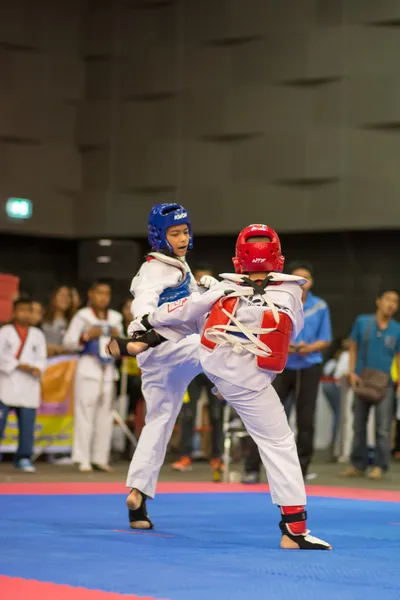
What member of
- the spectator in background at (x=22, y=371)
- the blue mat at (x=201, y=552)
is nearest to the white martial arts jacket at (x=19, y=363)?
the spectator in background at (x=22, y=371)

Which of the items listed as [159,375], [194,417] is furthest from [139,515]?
[194,417]

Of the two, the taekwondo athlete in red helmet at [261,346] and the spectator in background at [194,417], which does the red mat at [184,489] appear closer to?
the spectator in background at [194,417]

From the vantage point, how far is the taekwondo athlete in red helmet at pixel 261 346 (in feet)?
15.5

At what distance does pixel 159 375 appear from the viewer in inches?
216

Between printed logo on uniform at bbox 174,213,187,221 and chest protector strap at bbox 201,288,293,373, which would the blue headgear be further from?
chest protector strap at bbox 201,288,293,373

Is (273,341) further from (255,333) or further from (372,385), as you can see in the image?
(372,385)

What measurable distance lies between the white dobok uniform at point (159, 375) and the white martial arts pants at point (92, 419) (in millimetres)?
4941

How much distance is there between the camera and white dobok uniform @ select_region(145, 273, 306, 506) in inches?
187

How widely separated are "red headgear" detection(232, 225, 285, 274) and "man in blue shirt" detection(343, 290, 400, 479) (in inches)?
207

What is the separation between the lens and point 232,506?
267 inches

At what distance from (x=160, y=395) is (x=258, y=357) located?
887 mm

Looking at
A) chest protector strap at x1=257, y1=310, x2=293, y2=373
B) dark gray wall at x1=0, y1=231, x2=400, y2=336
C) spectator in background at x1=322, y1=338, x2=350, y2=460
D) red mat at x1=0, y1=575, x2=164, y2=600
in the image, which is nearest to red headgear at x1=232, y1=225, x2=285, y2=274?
chest protector strap at x1=257, y1=310, x2=293, y2=373

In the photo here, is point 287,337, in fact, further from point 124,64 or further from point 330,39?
point 124,64

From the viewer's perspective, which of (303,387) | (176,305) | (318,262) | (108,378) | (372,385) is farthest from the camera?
(318,262)
